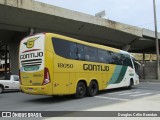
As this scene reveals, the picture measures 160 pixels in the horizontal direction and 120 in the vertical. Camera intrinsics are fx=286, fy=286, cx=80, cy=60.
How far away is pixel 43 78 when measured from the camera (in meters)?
13.3

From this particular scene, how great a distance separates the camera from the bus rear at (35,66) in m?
13.3

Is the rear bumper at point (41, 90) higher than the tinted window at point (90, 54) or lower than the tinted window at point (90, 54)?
lower

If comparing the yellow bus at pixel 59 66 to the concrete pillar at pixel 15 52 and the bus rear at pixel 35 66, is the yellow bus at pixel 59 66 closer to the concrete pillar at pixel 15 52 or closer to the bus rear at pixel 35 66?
the bus rear at pixel 35 66

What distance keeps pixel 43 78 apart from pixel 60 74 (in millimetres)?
980

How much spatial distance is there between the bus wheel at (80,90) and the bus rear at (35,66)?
2.37 metres

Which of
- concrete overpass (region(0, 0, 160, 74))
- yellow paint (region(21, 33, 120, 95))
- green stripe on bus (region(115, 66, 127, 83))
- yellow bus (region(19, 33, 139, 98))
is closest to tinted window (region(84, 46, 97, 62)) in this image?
yellow bus (region(19, 33, 139, 98))

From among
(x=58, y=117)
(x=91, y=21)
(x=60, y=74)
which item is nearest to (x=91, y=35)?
(x=91, y=21)

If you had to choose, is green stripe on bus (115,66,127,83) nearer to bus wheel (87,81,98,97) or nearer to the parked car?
bus wheel (87,81,98,97)

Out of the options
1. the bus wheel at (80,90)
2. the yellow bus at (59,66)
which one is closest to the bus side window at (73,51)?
the yellow bus at (59,66)

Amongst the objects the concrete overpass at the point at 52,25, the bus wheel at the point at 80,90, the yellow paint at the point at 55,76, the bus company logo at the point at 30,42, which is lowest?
the bus wheel at the point at 80,90

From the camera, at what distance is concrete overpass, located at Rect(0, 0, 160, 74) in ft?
80.9

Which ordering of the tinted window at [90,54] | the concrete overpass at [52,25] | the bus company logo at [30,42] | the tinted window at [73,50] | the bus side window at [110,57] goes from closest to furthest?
the bus company logo at [30,42], the tinted window at [73,50], the tinted window at [90,54], the bus side window at [110,57], the concrete overpass at [52,25]

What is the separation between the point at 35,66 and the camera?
13.8 metres

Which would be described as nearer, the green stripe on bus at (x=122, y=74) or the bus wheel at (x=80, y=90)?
the bus wheel at (x=80, y=90)
